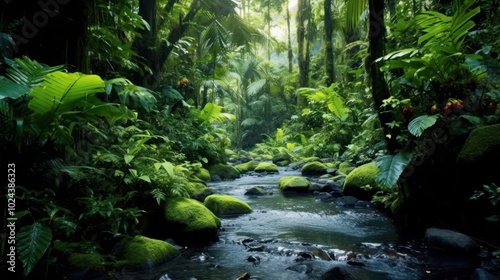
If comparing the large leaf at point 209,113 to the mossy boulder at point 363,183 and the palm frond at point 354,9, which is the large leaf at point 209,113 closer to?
the mossy boulder at point 363,183

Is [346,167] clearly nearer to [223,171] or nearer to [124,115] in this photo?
[223,171]

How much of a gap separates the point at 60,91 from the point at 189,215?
7.43 ft

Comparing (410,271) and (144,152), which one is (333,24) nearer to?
(144,152)

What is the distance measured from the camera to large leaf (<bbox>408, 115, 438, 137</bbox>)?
11.8 feet

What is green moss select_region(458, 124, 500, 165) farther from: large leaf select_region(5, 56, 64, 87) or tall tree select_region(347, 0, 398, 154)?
large leaf select_region(5, 56, 64, 87)

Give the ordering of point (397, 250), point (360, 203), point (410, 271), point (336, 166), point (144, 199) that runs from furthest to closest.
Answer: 1. point (336, 166)
2. point (360, 203)
3. point (144, 199)
4. point (397, 250)
5. point (410, 271)

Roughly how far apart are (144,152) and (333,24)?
1317 centimetres

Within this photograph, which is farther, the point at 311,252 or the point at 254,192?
the point at 254,192

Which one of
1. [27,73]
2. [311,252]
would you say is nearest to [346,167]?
[311,252]

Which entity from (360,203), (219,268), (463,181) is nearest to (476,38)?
(463,181)

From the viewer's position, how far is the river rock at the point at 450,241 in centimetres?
335

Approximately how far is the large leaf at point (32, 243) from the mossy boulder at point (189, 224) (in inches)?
79.1

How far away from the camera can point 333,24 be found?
50.3 feet

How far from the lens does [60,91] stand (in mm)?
2379
